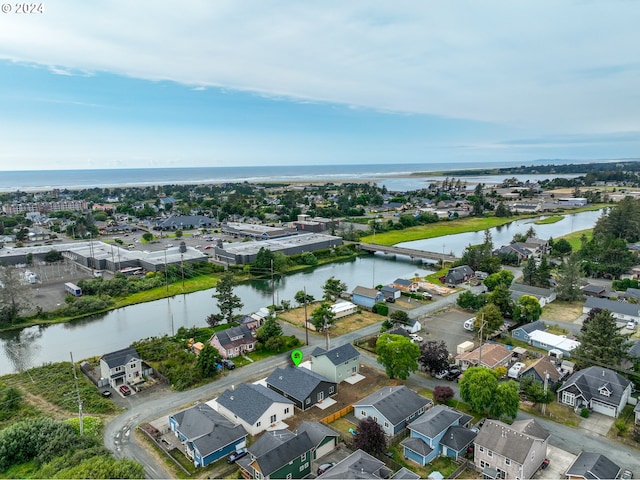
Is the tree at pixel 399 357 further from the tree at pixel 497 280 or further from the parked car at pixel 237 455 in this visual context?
the tree at pixel 497 280

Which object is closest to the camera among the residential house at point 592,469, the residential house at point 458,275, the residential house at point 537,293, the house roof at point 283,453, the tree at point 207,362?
the residential house at point 592,469

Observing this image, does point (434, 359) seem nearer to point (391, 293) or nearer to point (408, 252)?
point (391, 293)

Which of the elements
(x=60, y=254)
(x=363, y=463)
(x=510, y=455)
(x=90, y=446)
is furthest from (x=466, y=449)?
(x=60, y=254)

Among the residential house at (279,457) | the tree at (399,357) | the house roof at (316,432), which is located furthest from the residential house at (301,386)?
the residential house at (279,457)

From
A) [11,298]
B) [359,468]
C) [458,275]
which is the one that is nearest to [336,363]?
[359,468]

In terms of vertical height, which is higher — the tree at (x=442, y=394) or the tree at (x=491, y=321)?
the tree at (x=491, y=321)

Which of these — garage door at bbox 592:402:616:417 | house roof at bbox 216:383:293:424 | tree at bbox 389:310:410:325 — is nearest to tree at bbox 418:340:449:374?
tree at bbox 389:310:410:325

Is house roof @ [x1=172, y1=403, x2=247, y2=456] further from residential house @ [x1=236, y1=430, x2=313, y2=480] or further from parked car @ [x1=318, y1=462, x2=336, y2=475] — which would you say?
parked car @ [x1=318, y1=462, x2=336, y2=475]
